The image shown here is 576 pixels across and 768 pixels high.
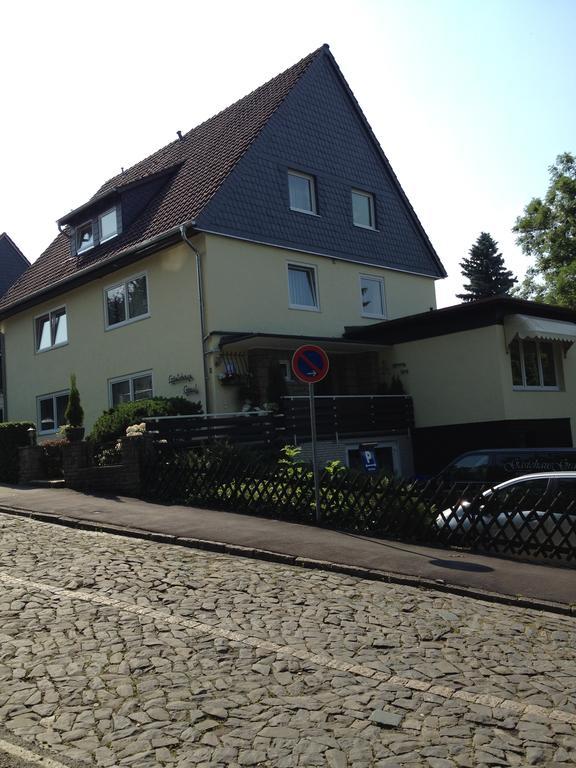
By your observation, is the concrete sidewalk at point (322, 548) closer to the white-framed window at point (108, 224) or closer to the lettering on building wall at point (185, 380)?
the lettering on building wall at point (185, 380)

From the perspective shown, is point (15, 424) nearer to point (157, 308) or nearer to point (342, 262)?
point (157, 308)

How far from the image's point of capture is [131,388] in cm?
2153

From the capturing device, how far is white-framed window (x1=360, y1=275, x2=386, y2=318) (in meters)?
23.5

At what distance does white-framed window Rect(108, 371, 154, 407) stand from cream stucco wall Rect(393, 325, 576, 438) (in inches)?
283

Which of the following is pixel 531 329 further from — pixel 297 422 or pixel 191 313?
pixel 191 313

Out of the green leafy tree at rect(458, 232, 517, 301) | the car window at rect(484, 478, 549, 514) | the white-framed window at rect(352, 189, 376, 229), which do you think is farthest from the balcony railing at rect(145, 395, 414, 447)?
the green leafy tree at rect(458, 232, 517, 301)

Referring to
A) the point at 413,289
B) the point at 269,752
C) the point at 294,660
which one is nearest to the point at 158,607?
the point at 294,660

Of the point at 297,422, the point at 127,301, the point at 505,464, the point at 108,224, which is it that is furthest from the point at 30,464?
the point at 505,464

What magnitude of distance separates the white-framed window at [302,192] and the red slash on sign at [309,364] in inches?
443

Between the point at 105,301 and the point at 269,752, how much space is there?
19.7 meters

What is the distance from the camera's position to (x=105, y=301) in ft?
74.1

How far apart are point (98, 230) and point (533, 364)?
543 inches

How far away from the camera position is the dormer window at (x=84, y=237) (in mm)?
23656

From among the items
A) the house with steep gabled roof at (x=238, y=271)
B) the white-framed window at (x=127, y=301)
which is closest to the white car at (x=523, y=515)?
the house with steep gabled roof at (x=238, y=271)
